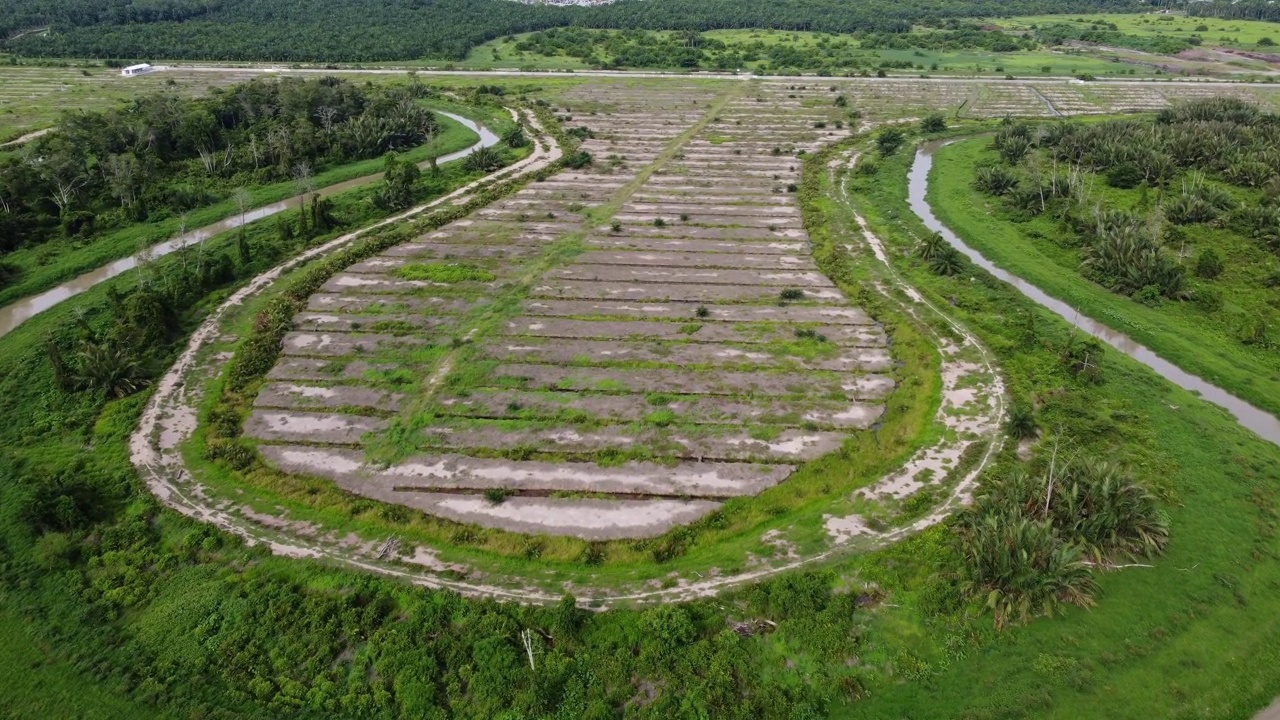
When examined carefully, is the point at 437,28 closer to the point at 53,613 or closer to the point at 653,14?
the point at 653,14

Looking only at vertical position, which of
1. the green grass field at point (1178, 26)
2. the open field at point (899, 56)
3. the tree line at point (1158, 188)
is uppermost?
the green grass field at point (1178, 26)

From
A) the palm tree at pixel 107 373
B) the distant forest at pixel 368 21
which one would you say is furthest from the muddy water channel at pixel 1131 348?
the distant forest at pixel 368 21

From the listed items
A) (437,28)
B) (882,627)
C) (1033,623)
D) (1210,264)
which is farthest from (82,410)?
(437,28)

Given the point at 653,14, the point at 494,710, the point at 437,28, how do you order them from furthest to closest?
the point at 653,14 < the point at 437,28 < the point at 494,710

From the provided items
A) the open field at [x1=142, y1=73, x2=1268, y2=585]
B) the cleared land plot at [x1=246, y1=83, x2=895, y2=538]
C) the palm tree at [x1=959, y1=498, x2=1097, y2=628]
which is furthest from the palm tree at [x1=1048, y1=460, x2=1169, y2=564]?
the cleared land plot at [x1=246, y1=83, x2=895, y2=538]

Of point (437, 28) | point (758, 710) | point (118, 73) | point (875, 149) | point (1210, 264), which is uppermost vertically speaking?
point (437, 28)

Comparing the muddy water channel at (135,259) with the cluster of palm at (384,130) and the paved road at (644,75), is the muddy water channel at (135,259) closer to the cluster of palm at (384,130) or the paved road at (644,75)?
the cluster of palm at (384,130)

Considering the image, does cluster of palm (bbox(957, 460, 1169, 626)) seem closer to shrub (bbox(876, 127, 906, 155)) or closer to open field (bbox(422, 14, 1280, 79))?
shrub (bbox(876, 127, 906, 155))
